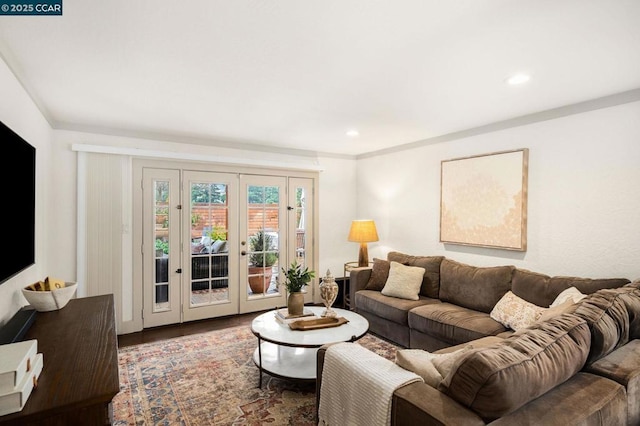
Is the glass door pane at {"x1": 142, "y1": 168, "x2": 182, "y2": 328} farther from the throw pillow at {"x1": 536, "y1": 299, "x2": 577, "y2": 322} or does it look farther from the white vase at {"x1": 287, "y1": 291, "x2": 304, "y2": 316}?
the throw pillow at {"x1": 536, "y1": 299, "x2": 577, "y2": 322}

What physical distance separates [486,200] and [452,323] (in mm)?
1432

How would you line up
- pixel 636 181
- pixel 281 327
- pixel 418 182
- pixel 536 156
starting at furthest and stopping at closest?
pixel 418 182 → pixel 536 156 → pixel 281 327 → pixel 636 181

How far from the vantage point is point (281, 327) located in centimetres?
283

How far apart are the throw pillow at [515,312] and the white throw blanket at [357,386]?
1.71 metres

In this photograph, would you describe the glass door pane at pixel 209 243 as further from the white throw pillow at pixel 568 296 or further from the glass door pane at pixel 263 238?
the white throw pillow at pixel 568 296

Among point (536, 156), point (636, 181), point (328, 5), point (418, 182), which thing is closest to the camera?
point (328, 5)

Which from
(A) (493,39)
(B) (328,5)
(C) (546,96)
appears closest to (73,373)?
(B) (328,5)

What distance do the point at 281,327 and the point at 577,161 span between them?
2.96 meters

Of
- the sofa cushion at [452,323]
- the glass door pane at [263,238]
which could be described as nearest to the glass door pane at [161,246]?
the glass door pane at [263,238]

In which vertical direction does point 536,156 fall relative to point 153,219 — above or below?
above

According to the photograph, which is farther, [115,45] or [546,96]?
[546,96]

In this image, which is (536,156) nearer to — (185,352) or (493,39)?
(493,39)

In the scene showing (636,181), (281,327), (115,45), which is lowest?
(281,327)

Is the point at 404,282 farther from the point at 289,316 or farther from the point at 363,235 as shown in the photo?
the point at 289,316
